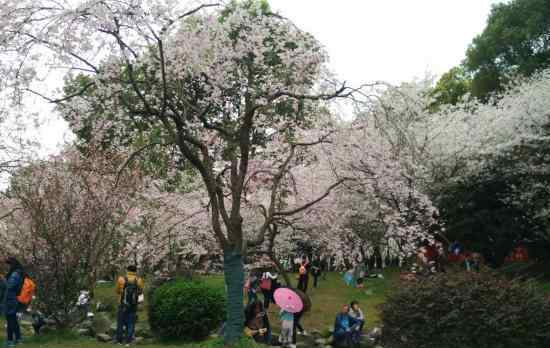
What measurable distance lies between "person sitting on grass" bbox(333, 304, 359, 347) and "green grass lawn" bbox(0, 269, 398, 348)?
0.62 m

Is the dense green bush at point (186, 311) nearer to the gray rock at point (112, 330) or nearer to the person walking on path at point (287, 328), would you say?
the person walking on path at point (287, 328)

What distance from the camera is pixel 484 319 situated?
737 cm

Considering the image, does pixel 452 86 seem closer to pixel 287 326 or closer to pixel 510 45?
pixel 510 45

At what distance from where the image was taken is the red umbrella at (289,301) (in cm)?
1051

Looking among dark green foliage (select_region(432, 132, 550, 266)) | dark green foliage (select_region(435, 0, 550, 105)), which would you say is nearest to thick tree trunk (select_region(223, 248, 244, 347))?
dark green foliage (select_region(432, 132, 550, 266))

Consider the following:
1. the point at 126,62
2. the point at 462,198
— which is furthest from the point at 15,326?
the point at 462,198

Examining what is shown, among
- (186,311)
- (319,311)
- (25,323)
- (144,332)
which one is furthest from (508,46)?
(25,323)

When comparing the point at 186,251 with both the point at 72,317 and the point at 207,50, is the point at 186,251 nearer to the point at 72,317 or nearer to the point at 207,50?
the point at 72,317

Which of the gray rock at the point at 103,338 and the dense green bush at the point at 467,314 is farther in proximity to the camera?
the gray rock at the point at 103,338

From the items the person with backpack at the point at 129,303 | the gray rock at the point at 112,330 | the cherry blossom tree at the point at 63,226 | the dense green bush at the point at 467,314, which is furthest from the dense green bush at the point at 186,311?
the dense green bush at the point at 467,314

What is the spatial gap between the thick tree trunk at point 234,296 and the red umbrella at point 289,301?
2.79 metres

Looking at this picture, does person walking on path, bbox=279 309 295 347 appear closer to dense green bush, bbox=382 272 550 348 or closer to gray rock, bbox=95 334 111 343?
dense green bush, bbox=382 272 550 348

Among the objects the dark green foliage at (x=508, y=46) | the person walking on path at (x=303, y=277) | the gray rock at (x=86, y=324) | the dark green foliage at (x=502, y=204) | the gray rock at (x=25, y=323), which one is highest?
the dark green foliage at (x=508, y=46)

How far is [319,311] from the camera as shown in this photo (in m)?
15.2
